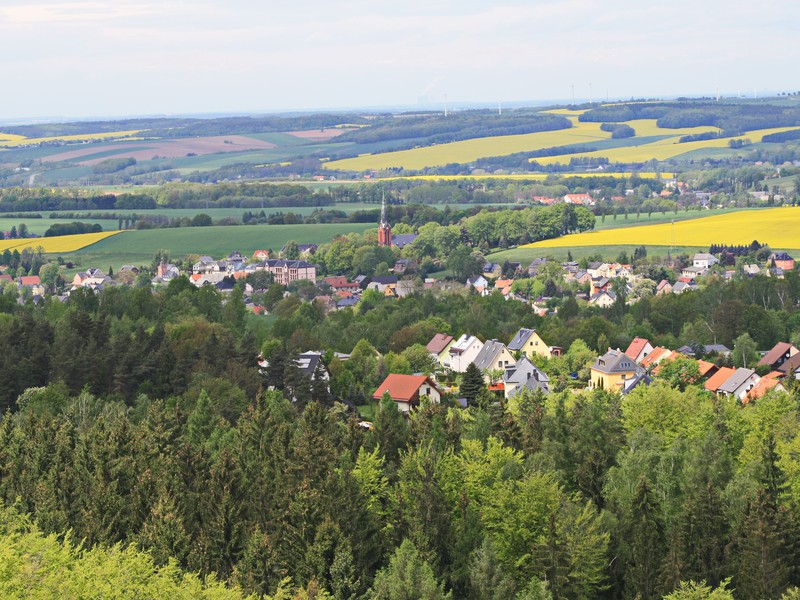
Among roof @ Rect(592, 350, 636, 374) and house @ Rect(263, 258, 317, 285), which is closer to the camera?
roof @ Rect(592, 350, 636, 374)

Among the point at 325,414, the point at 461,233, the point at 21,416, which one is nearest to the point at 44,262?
the point at 461,233

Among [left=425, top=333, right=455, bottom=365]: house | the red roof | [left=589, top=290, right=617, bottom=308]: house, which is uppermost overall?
the red roof

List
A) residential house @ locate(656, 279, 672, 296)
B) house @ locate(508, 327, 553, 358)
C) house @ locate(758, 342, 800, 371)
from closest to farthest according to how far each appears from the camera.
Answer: house @ locate(758, 342, 800, 371), house @ locate(508, 327, 553, 358), residential house @ locate(656, 279, 672, 296)

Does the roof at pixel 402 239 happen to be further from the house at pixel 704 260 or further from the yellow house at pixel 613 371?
the yellow house at pixel 613 371

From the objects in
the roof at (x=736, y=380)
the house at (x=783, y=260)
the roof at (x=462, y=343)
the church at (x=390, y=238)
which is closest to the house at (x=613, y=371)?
the roof at (x=736, y=380)

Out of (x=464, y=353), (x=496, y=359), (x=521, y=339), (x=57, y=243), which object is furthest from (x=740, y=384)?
(x=57, y=243)

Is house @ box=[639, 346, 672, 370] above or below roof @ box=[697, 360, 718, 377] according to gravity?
below

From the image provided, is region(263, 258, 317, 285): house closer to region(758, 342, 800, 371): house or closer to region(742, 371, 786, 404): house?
region(758, 342, 800, 371): house

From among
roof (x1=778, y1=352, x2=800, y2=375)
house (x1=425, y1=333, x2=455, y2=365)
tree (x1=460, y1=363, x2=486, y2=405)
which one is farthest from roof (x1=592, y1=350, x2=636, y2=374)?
house (x1=425, y1=333, x2=455, y2=365)
